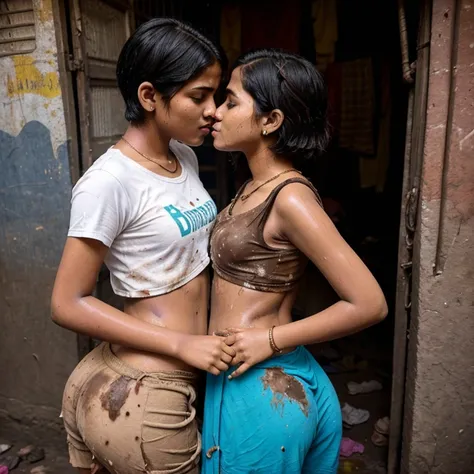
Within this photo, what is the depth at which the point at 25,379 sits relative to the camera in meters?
3.27

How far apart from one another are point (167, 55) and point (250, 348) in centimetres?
105

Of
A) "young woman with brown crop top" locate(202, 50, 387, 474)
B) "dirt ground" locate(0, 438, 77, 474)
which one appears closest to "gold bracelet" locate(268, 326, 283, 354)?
"young woman with brown crop top" locate(202, 50, 387, 474)

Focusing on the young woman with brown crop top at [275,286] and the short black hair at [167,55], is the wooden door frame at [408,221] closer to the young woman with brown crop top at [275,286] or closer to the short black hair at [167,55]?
the young woman with brown crop top at [275,286]

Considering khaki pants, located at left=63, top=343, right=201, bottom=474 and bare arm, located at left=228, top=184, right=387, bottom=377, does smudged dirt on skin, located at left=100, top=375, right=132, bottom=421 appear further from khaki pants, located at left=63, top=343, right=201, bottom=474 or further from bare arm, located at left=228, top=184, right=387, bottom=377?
bare arm, located at left=228, top=184, right=387, bottom=377

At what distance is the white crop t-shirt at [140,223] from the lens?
1604mm

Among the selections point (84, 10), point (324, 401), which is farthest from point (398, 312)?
point (84, 10)

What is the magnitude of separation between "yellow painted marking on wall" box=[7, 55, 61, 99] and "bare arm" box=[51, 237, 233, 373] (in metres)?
1.47

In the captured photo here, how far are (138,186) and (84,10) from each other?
1525mm

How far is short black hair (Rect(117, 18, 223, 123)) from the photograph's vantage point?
170 cm

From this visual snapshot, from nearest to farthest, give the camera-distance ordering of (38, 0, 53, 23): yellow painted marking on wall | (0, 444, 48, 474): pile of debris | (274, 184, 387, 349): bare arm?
(274, 184, 387, 349): bare arm, (38, 0, 53, 23): yellow painted marking on wall, (0, 444, 48, 474): pile of debris

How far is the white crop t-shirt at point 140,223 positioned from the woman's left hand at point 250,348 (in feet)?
1.15

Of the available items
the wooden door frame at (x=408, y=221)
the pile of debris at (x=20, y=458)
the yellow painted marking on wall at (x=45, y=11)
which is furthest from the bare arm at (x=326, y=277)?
the pile of debris at (x=20, y=458)

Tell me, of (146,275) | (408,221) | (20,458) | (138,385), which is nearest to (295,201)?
(146,275)

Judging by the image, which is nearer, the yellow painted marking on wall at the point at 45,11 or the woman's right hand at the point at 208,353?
the woman's right hand at the point at 208,353
